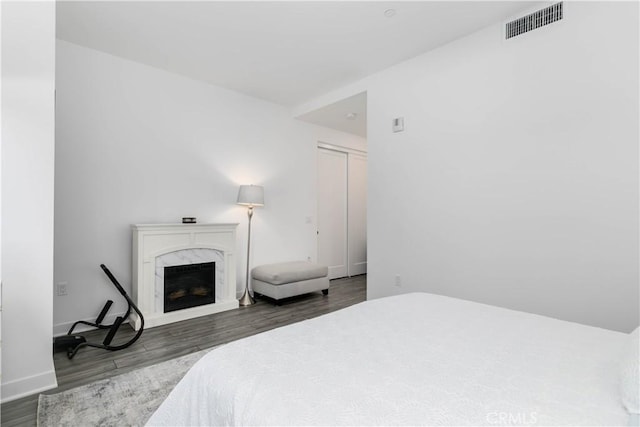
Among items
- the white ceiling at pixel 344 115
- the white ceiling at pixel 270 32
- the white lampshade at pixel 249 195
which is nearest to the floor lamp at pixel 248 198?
the white lampshade at pixel 249 195

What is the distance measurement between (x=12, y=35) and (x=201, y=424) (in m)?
2.49

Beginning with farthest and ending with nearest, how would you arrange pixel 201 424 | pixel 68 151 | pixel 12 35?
pixel 68 151 < pixel 12 35 < pixel 201 424

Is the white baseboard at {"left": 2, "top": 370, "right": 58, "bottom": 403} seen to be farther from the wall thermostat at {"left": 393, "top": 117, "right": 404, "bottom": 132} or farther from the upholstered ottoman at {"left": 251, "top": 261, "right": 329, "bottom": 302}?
the wall thermostat at {"left": 393, "top": 117, "right": 404, "bottom": 132}

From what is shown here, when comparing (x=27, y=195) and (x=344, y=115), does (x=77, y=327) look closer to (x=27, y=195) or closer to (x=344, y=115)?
→ (x=27, y=195)

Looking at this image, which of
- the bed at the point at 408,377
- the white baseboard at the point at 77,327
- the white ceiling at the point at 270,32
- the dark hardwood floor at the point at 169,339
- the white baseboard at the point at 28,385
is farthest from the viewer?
the white baseboard at the point at 77,327

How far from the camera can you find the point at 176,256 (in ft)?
11.4

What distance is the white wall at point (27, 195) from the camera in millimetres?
1953

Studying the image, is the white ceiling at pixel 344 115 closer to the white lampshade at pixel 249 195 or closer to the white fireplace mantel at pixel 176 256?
the white lampshade at pixel 249 195

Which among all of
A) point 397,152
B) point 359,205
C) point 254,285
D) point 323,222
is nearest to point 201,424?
point 397,152

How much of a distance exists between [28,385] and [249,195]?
2609mm

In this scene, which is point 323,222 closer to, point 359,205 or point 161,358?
point 359,205

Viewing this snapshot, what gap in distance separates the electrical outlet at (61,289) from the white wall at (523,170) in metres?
3.19

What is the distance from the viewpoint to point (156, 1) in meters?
2.46

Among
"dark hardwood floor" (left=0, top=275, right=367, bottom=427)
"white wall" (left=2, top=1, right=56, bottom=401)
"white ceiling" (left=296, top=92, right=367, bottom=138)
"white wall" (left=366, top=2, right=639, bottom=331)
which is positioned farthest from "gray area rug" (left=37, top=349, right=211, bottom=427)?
"white ceiling" (left=296, top=92, right=367, bottom=138)
